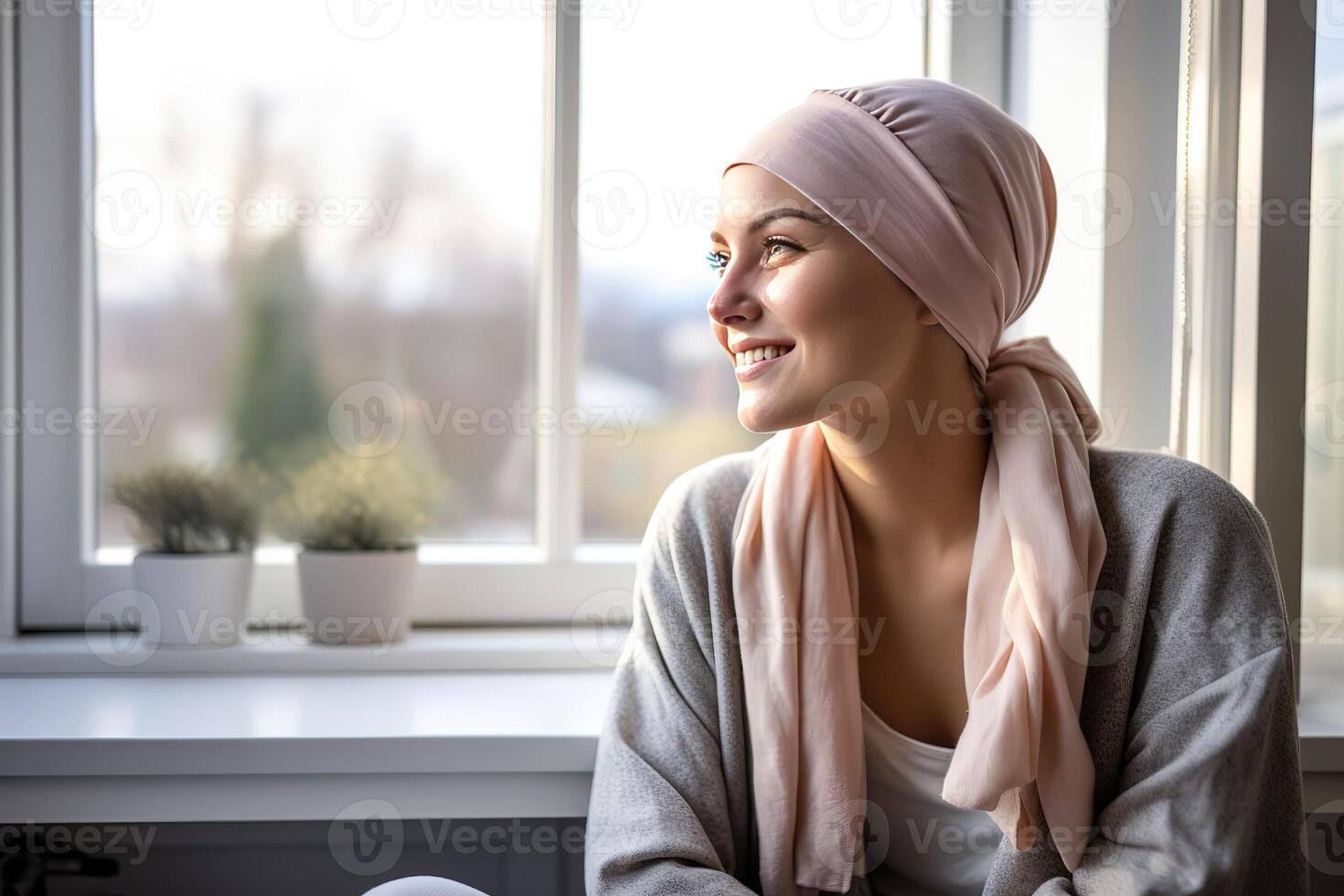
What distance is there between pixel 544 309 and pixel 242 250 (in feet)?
1.38

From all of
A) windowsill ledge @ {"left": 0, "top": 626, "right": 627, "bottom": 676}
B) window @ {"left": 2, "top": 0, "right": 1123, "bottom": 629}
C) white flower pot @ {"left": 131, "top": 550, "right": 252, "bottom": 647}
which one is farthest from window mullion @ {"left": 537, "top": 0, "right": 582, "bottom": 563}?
white flower pot @ {"left": 131, "top": 550, "right": 252, "bottom": 647}

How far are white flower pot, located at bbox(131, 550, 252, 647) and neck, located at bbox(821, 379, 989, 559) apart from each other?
2.66 ft

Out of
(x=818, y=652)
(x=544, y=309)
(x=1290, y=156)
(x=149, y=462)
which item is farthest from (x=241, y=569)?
(x=1290, y=156)

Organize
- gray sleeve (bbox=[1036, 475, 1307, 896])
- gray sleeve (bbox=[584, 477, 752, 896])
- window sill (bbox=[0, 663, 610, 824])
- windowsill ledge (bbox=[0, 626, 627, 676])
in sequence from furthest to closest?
windowsill ledge (bbox=[0, 626, 627, 676]) → window sill (bbox=[0, 663, 610, 824]) → gray sleeve (bbox=[584, 477, 752, 896]) → gray sleeve (bbox=[1036, 475, 1307, 896])

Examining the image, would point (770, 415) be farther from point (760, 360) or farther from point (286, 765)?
point (286, 765)

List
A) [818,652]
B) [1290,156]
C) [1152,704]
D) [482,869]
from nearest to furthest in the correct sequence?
1. [1152,704]
2. [818,652]
3. [1290,156]
4. [482,869]

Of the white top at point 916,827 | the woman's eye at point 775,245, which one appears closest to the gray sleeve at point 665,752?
the white top at point 916,827

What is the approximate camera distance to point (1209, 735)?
31.5 inches

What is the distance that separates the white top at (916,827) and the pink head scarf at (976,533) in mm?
40

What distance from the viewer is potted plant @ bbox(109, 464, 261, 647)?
1308 mm

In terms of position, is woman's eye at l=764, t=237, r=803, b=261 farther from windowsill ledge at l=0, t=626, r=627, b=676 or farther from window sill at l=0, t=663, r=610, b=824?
windowsill ledge at l=0, t=626, r=627, b=676

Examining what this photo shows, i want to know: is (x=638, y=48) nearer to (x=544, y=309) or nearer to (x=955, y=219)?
(x=544, y=309)

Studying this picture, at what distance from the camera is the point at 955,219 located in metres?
0.88

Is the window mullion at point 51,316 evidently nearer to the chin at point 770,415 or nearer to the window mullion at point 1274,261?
the chin at point 770,415
